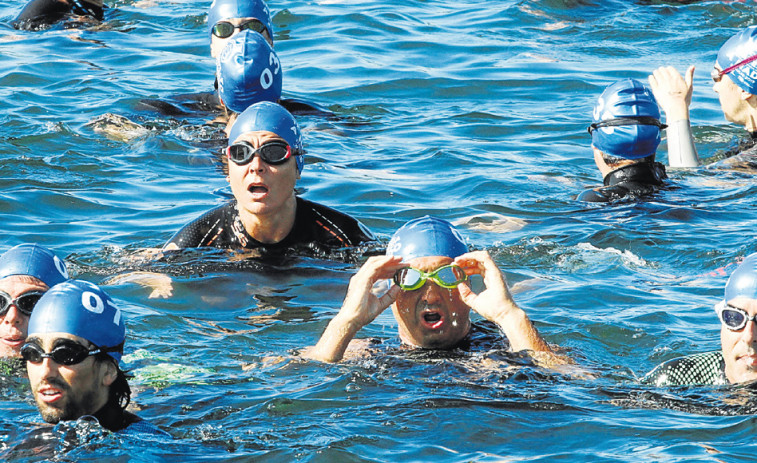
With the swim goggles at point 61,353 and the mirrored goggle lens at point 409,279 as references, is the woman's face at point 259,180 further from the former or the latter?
the swim goggles at point 61,353

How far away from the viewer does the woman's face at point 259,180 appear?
8.59 m

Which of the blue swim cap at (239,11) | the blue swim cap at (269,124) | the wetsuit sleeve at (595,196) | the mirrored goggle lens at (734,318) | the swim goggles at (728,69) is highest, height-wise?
the blue swim cap at (239,11)

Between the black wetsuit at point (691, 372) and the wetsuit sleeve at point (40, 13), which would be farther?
the wetsuit sleeve at point (40, 13)

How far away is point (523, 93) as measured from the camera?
1548 centimetres

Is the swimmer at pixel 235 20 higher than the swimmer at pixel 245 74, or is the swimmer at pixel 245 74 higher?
the swimmer at pixel 235 20

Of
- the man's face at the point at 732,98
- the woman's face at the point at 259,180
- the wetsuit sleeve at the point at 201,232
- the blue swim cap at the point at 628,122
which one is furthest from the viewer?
the man's face at the point at 732,98

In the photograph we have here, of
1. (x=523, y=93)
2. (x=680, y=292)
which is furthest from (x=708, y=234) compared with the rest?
(x=523, y=93)

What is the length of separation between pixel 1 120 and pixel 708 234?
8144 mm

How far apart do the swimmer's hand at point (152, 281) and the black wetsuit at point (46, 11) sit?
10.2 meters

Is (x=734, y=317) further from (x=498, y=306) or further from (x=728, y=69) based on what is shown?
(x=728, y=69)

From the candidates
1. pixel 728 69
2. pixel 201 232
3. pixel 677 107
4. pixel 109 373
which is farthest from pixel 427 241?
pixel 728 69

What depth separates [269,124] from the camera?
8.79m

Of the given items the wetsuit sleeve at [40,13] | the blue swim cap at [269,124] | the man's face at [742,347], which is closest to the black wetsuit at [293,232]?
the blue swim cap at [269,124]

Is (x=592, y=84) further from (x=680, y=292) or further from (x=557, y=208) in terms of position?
(x=680, y=292)
